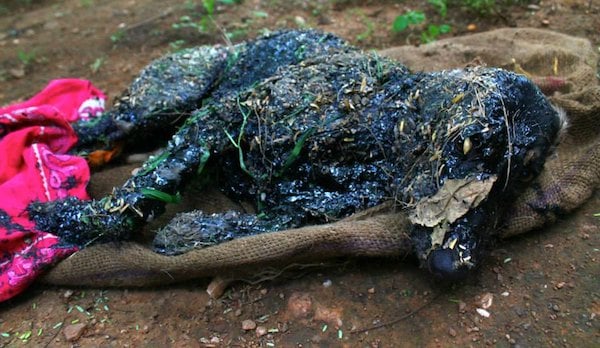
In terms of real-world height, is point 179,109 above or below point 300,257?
above

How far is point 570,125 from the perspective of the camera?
2842 mm

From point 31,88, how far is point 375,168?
3.08 metres

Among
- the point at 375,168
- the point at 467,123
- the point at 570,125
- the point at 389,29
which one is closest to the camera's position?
the point at 467,123

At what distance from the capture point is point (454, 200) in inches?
86.5

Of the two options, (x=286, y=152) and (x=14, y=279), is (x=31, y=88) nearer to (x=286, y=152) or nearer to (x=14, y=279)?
(x=14, y=279)

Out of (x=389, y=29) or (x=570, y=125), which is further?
(x=389, y=29)

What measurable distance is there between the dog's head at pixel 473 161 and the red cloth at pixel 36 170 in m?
1.69

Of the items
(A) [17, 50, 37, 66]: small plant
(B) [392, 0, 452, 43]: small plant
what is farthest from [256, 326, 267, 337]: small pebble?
(A) [17, 50, 37, 66]: small plant

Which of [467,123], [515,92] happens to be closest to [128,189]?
[467,123]

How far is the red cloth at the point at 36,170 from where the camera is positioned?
2.68 metres

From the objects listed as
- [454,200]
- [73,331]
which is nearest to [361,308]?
[454,200]

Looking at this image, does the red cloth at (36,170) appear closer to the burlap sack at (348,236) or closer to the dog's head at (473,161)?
the burlap sack at (348,236)

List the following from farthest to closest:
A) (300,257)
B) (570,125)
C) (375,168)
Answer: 1. (570,125)
2. (375,168)
3. (300,257)

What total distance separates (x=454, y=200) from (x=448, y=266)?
0.83ft
